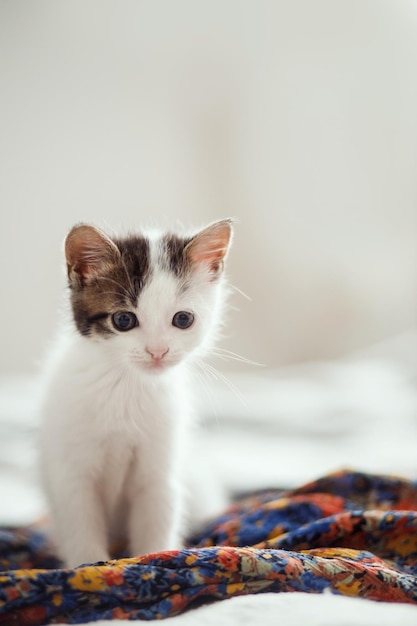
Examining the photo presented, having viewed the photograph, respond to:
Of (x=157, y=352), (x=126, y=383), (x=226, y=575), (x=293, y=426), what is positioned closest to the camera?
(x=226, y=575)

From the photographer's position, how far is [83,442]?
131cm

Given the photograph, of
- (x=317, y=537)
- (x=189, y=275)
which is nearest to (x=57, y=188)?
(x=189, y=275)

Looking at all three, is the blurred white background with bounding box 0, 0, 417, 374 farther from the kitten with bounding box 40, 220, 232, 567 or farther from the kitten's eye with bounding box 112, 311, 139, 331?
the kitten's eye with bounding box 112, 311, 139, 331

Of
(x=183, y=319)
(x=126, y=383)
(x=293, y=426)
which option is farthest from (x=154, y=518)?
(x=293, y=426)

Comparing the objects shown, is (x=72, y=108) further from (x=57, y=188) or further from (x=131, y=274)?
(x=131, y=274)

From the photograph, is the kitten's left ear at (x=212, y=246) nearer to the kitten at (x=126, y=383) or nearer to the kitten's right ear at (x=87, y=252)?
the kitten at (x=126, y=383)

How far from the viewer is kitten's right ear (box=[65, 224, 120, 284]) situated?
125cm

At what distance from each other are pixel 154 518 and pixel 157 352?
369mm

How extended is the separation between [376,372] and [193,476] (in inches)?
47.7

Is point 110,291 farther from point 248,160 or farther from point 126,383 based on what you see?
point 248,160

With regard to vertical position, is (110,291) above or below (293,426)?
above

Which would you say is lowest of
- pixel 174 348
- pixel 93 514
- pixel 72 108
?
pixel 93 514

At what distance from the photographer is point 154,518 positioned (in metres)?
1.37

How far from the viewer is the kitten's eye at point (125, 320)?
1.25m
